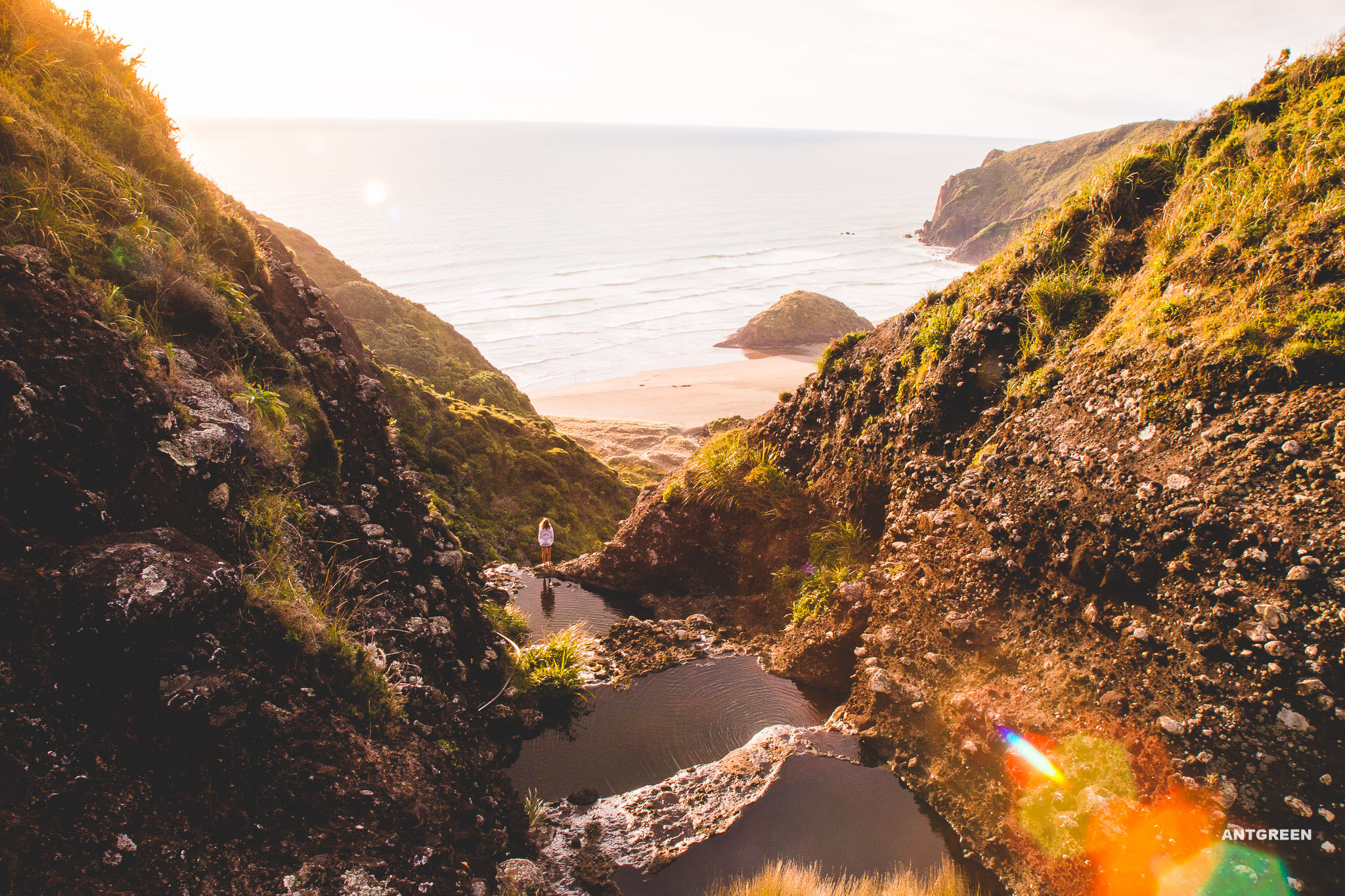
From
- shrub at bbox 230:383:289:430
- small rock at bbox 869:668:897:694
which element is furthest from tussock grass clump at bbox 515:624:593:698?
shrub at bbox 230:383:289:430

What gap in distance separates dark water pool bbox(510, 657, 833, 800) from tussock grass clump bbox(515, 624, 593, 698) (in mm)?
425

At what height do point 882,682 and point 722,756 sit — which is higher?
point 882,682

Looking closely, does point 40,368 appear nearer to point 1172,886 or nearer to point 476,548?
point 1172,886

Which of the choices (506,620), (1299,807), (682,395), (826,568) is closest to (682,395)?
(682,395)

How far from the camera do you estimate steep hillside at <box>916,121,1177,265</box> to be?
332ft

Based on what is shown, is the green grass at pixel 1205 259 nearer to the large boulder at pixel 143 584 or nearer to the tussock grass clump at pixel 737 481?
the tussock grass clump at pixel 737 481

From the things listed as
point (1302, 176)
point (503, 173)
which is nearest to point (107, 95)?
point (1302, 176)

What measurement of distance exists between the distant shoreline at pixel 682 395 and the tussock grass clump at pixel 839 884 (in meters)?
29.7

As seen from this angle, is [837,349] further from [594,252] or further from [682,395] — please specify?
[594,252]

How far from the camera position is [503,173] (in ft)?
578

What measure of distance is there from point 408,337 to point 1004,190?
11960 centimetres

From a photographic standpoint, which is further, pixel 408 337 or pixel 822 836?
pixel 408 337

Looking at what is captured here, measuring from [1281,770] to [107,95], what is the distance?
44.0 ft

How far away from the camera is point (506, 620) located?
10.6m
